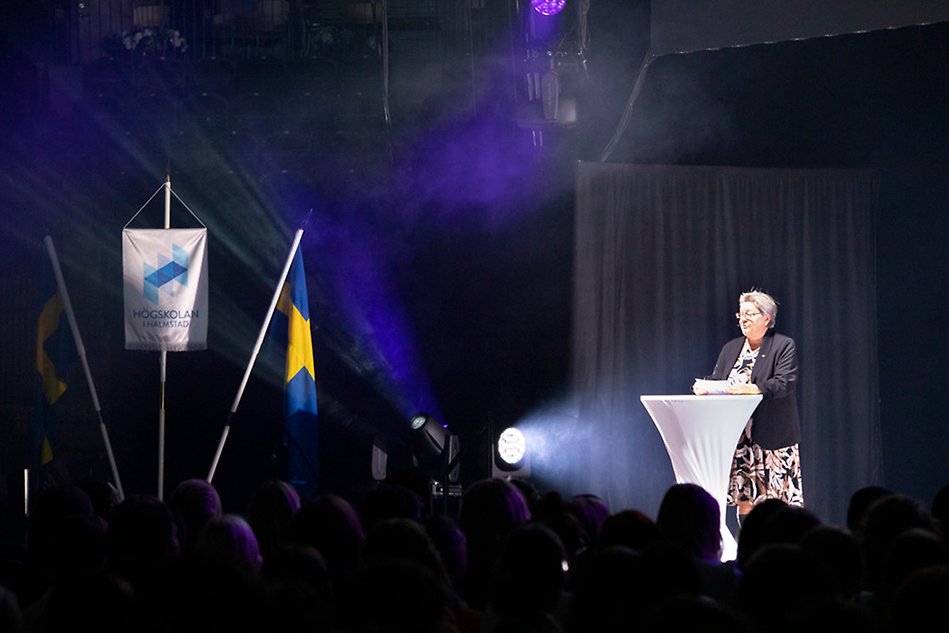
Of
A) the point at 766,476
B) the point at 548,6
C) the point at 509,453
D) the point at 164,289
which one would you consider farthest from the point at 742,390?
the point at 164,289

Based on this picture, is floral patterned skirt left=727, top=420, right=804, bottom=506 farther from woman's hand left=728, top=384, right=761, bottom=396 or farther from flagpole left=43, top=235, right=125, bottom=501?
flagpole left=43, top=235, right=125, bottom=501

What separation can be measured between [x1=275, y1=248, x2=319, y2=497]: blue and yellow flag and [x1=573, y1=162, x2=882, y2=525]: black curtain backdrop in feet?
6.20

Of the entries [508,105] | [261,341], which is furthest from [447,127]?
[261,341]

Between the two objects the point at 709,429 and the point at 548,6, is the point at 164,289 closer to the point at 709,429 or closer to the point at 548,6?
the point at 548,6

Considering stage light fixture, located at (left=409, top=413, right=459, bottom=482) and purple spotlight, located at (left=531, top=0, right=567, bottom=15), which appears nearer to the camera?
purple spotlight, located at (left=531, top=0, right=567, bottom=15)

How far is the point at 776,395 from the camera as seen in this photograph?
6957 mm

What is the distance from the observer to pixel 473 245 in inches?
356

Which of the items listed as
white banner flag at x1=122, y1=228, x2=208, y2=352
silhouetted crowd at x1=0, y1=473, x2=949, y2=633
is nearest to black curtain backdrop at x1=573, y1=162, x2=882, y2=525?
white banner flag at x1=122, y1=228, x2=208, y2=352

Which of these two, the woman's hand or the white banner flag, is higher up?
the white banner flag

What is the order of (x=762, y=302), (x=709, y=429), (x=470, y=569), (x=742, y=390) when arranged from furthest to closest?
(x=762, y=302) → (x=742, y=390) → (x=709, y=429) → (x=470, y=569)

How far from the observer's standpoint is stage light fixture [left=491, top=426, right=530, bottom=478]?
7.93 meters

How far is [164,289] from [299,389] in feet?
3.74

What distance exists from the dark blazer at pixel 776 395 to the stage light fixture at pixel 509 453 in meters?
1.61

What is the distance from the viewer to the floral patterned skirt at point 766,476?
6984 millimetres
